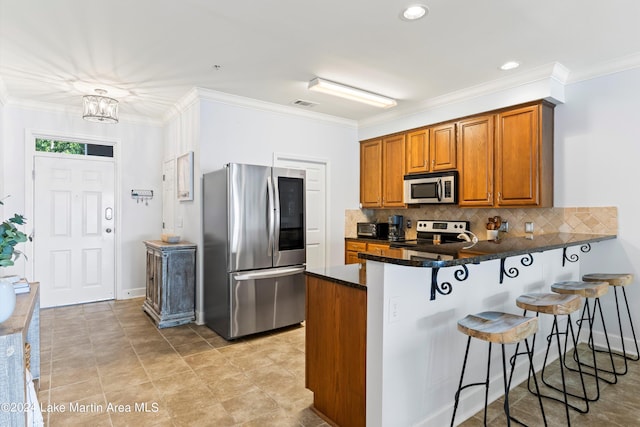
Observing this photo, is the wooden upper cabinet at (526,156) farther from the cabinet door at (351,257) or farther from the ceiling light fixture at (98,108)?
the ceiling light fixture at (98,108)

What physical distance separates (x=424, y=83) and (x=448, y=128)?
70cm

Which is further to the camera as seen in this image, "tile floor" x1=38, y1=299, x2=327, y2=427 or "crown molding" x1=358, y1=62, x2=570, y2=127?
"crown molding" x1=358, y1=62, x2=570, y2=127

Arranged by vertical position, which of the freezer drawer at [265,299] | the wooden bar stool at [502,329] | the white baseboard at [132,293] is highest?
the wooden bar stool at [502,329]

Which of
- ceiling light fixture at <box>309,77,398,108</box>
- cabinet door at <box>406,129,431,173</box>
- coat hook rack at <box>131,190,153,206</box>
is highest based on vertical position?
ceiling light fixture at <box>309,77,398,108</box>

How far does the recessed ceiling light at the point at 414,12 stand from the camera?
230cm

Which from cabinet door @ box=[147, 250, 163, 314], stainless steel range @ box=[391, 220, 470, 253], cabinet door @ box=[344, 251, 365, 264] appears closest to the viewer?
cabinet door @ box=[147, 250, 163, 314]

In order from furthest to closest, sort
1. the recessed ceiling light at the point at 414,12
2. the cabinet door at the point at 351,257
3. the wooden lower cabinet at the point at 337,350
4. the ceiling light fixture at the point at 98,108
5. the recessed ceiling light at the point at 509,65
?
the cabinet door at the point at 351,257
the ceiling light fixture at the point at 98,108
the recessed ceiling light at the point at 509,65
the recessed ceiling light at the point at 414,12
the wooden lower cabinet at the point at 337,350

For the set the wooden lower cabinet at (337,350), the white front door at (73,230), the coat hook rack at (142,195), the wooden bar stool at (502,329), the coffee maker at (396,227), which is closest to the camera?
the wooden bar stool at (502,329)

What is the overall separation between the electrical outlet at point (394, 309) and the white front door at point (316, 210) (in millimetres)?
3113

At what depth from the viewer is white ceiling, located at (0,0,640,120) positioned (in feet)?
7.70

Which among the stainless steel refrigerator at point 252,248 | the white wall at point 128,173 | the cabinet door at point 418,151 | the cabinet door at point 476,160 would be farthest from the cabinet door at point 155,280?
the cabinet door at point 476,160

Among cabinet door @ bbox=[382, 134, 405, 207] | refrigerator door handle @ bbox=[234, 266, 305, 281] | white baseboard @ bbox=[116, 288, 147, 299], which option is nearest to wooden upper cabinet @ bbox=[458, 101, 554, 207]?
cabinet door @ bbox=[382, 134, 405, 207]

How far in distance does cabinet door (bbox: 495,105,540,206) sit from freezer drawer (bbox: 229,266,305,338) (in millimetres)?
2295

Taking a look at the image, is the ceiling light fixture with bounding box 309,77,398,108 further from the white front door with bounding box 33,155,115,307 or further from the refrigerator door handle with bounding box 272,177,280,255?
the white front door with bounding box 33,155,115,307
